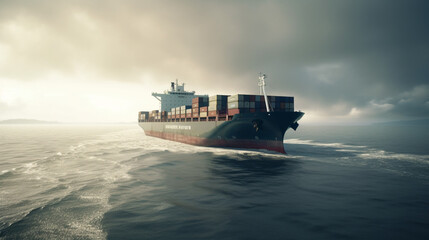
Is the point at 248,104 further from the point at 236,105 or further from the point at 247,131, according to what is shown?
the point at 247,131

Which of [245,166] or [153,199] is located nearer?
[153,199]

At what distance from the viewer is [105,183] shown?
46.6 feet

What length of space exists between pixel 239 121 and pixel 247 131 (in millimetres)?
1949

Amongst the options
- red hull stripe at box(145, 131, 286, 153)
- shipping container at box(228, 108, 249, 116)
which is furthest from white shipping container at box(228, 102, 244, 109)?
red hull stripe at box(145, 131, 286, 153)

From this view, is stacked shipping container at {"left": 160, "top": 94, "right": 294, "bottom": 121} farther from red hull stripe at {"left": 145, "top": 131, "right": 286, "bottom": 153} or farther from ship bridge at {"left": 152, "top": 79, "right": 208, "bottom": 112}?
ship bridge at {"left": 152, "top": 79, "right": 208, "bottom": 112}

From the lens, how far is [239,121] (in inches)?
1090

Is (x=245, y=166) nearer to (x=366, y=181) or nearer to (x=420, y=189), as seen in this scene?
(x=366, y=181)

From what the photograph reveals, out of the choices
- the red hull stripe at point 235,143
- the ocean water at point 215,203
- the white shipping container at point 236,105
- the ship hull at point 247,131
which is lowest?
the ocean water at point 215,203

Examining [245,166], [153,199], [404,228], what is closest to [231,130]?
[245,166]

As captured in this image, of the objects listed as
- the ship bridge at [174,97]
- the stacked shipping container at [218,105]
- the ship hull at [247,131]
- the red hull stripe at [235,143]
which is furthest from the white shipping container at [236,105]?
the ship bridge at [174,97]

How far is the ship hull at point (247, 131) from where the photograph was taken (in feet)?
82.9

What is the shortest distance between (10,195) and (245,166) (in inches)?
696

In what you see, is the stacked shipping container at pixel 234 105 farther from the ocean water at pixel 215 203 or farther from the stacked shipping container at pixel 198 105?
the ocean water at pixel 215 203

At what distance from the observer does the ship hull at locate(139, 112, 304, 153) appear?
25266mm
